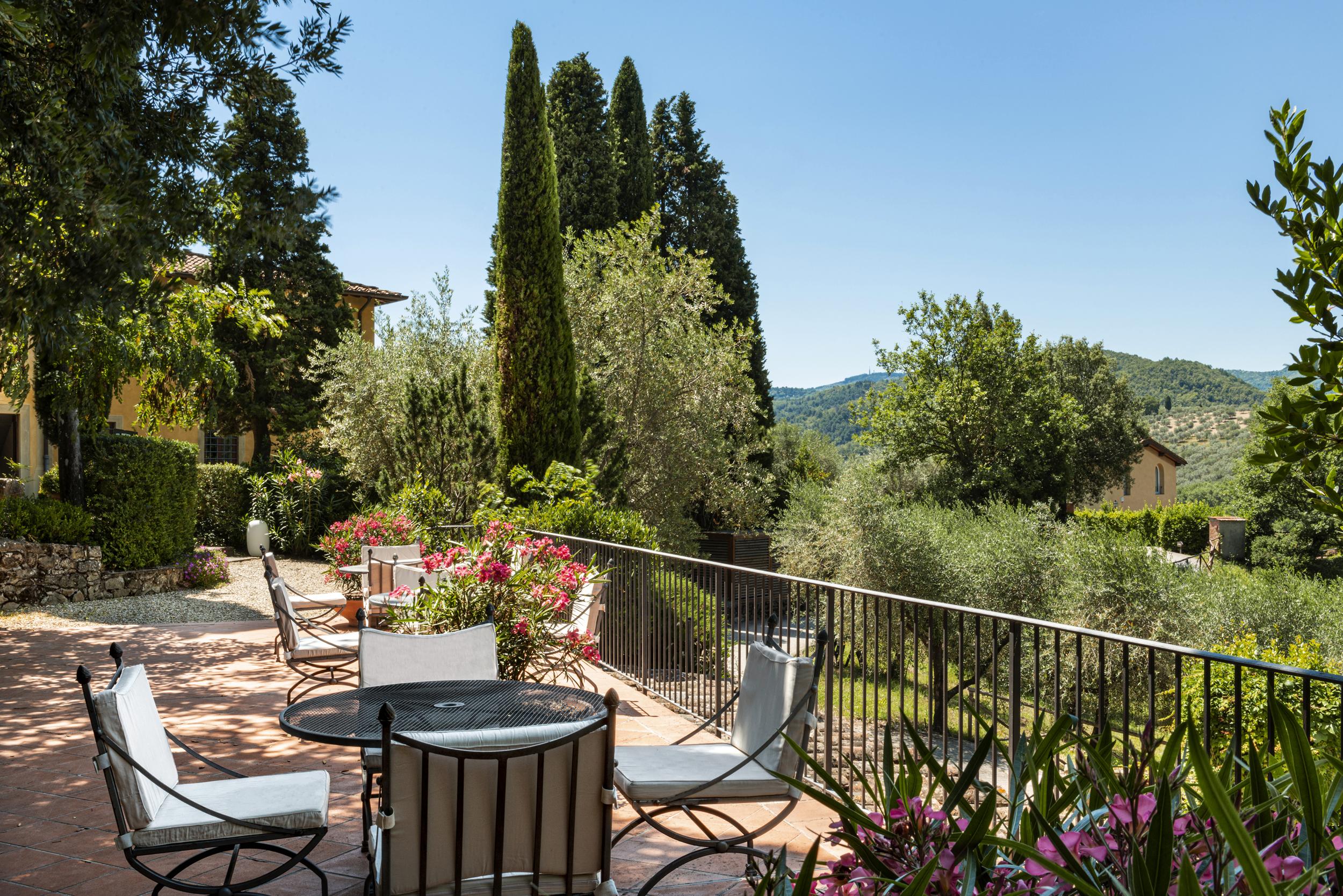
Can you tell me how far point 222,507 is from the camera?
719 inches

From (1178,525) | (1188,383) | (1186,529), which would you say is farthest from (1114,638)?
(1188,383)

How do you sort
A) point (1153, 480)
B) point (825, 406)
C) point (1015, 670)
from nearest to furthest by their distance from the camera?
point (1015, 670) < point (1153, 480) < point (825, 406)

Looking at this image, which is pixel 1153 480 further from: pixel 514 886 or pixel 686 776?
pixel 514 886

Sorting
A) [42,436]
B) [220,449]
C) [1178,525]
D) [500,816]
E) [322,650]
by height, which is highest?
[42,436]

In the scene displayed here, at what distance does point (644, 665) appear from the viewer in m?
6.38

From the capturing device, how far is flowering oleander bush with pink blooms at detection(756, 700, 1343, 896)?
1.04m

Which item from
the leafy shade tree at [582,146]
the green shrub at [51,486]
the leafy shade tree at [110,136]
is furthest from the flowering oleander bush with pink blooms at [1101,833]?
the leafy shade tree at [582,146]

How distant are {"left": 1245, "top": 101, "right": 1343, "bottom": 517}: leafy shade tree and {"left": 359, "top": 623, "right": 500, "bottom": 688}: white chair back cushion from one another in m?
3.06

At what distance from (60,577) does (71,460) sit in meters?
1.57

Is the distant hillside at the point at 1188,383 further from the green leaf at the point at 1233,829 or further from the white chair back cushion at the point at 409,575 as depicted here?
the green leaf at the point at 1233,829

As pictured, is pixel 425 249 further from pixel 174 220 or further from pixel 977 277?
pixel 977 277

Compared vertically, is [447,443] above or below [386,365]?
below

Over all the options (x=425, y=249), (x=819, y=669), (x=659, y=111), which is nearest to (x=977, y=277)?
(x=659, y=111)

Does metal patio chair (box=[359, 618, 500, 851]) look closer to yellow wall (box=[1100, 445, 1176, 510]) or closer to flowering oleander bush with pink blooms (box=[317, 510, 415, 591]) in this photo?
flowering oleander bush with pink blooms (box=[317, 510, 415, 591])
